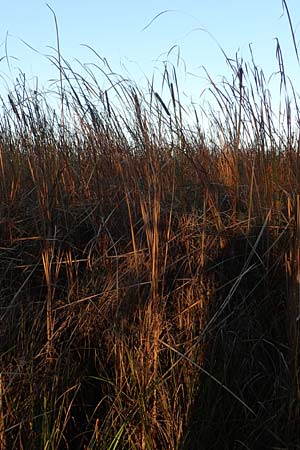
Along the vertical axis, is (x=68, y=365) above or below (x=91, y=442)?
above

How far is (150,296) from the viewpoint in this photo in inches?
63.6

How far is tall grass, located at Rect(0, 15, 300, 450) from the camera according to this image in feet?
4.96

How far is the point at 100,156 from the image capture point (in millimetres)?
2281

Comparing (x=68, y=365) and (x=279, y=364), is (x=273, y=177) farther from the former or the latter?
(x=68, y=365)

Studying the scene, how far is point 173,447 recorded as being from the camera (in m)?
1.47

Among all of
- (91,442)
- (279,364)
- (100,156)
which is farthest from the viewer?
(100,156)

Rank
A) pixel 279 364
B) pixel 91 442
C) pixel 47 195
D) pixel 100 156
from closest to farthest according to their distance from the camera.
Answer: pixel 91 442 < pixel 279 364 < pixel 47 195 < pixel 100 156

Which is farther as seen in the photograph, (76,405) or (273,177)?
(273,177)

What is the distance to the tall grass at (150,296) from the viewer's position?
1.51m

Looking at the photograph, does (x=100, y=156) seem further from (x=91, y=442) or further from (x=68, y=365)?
(x=91, y=442)

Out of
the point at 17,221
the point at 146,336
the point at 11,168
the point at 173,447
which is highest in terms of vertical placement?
the point at 11,168

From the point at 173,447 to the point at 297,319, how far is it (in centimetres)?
45

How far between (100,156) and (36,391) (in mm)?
1031

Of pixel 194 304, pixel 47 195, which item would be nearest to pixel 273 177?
pixel 194 304
